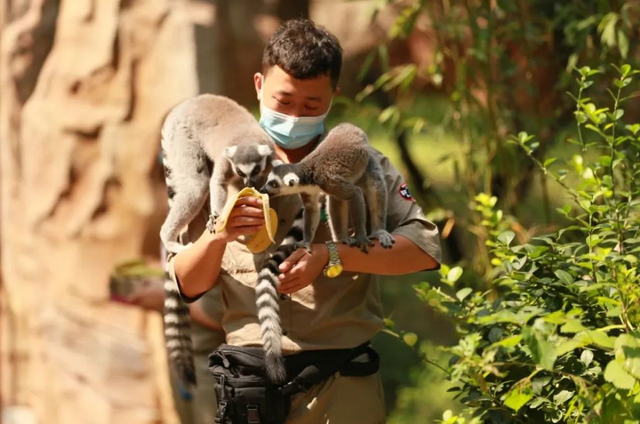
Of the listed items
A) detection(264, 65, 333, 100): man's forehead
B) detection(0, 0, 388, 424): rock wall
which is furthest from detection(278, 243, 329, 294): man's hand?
detection(0, 0, 388, 424): rock wall

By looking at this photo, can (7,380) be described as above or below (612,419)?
below

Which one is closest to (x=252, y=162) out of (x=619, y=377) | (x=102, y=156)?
(x=619, y=377)

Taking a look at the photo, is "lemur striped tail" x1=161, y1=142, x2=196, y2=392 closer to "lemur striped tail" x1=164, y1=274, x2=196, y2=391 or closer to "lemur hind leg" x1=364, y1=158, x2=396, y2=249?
"lemur striped tail" x1=164, y1=274, x2=196, y2=391

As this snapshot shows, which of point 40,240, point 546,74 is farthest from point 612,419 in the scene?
point 40,240

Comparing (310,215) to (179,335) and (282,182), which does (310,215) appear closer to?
(282,182)

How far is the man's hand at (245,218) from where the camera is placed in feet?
6.26

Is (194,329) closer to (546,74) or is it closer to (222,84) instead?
(222,84)

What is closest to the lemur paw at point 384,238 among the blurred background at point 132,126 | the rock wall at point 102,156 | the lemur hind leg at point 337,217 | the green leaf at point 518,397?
the lemur hind leg at point 337,217

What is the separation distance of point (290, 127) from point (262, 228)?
268 mm

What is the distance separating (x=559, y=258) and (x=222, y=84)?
2.83 metres

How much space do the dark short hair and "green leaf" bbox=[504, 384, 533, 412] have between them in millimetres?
771

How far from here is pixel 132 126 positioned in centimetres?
438

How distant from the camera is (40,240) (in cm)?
466

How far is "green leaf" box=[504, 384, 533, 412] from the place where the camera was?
169 cm
